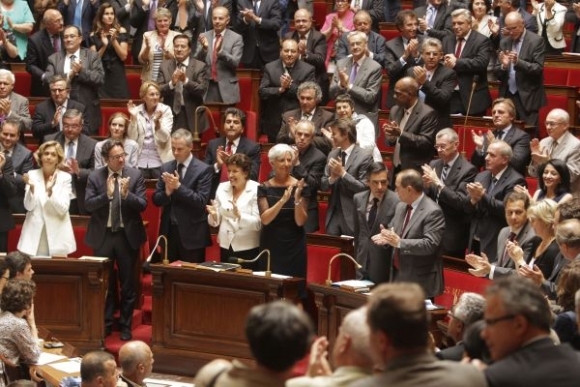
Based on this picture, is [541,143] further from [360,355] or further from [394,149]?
[360,355]

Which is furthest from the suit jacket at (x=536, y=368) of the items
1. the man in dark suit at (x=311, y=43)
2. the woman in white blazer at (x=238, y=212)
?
the man in dark suit at (x=311, y=43)

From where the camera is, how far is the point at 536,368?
2889 mm

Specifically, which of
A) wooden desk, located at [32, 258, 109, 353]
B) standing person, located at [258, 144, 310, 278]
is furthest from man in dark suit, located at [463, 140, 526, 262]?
wooden desk, located at [32, 258, 109, 353]

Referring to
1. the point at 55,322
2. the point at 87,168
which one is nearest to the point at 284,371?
the point at 55,322

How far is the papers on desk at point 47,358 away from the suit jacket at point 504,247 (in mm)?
2263

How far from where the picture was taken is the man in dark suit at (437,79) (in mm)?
8172

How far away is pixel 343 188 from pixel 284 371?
4.66 meters

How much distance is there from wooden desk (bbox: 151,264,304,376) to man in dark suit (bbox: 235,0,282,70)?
3.09 m

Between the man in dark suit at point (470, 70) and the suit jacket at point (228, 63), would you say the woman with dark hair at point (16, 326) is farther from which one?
the man in dark suit at point (470, 70)

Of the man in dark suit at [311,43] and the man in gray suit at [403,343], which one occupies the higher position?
the man in dark suit at [311,43]

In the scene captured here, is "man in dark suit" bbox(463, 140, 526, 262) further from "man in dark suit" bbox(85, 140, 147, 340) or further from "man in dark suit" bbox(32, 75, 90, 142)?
"man in dark suit" bbox(32, 75, 90, 142)

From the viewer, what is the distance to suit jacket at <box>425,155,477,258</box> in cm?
707

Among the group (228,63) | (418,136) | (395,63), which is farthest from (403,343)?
(228,63)

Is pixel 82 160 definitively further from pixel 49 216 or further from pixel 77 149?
pixel 49 216
